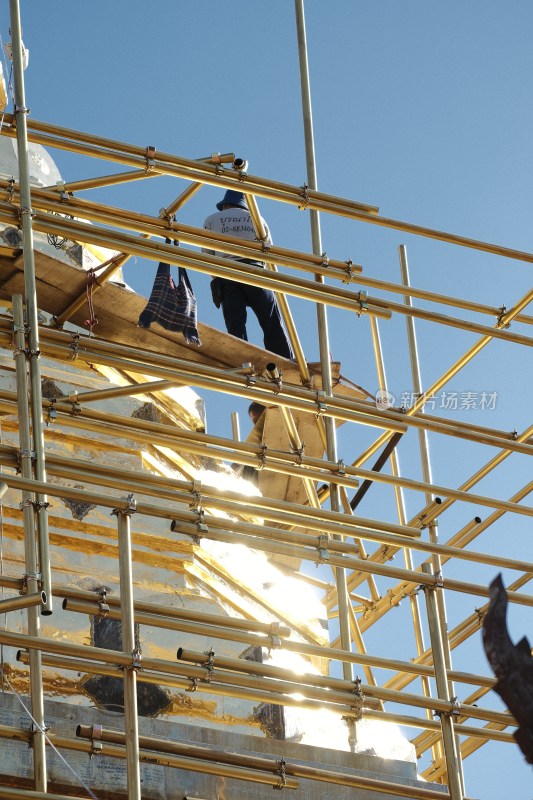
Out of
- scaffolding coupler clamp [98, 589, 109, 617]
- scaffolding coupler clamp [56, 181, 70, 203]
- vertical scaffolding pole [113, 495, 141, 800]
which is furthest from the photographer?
scaffolding coupler clamp [56, 181, 70, 203]

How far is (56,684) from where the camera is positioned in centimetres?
958

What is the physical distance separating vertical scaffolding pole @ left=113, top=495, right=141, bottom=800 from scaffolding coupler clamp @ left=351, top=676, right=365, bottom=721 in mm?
1292

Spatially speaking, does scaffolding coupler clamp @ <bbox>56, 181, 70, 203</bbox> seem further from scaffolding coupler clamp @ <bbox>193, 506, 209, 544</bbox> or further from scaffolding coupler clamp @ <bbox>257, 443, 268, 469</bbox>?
scaffolding coupler clamp @ <bbox>193, 506, 209, 544</bbox>

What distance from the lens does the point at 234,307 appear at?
14.7m

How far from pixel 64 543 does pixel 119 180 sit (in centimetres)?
256

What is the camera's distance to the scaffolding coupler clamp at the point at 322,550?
8.96 meters

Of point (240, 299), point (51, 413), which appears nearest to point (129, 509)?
point (51, 413)

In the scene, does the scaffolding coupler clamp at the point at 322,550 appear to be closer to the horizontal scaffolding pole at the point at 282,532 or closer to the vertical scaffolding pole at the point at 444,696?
the horizontal scaffolding pole at the point at 282,532

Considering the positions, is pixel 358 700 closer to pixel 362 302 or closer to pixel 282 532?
pixel 282 532

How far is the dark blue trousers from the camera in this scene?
14.5 metres

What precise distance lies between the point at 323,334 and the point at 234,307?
2.82 m

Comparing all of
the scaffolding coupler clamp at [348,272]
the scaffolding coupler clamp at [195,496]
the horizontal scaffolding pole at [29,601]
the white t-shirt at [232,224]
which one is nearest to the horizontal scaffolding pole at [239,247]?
the scaffolding coupler clamp at [348,272]

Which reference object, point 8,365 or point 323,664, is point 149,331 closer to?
point 8,365

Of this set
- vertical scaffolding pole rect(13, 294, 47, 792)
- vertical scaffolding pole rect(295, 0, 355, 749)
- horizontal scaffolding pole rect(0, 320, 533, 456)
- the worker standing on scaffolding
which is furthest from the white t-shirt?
vertical scaffolding pole rect(13, 294, 47, 792)
